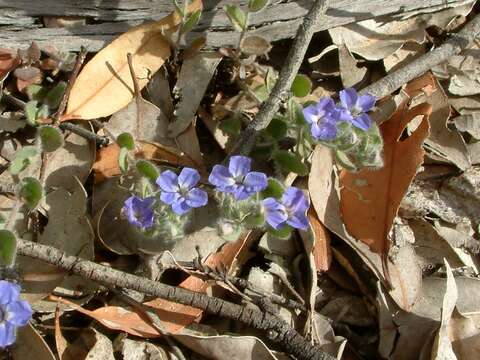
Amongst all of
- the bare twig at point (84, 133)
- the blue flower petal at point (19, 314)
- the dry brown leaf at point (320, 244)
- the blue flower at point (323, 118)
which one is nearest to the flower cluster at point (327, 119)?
the blue flower at point (323, 118)

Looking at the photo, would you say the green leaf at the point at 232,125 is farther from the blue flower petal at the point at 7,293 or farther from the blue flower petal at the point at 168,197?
the blue flower petal at the point at 7,293

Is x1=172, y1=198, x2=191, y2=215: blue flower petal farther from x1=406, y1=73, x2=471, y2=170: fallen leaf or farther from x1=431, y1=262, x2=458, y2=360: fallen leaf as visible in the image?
x1=406, y1=73, x2=471, y2=170: fallen leaf

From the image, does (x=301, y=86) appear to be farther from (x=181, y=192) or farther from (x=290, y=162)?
(x=181, y=192)

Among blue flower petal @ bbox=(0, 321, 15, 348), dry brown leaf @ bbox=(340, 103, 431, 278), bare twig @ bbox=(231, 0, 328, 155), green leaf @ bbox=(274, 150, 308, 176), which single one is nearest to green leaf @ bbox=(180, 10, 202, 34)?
bare twig @ bbox=(231, 0, 328, 155)

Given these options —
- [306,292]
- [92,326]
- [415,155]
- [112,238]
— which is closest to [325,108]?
[415,155]

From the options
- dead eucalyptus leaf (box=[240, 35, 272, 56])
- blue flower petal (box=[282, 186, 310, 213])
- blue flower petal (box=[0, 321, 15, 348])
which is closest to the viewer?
blue flower petal (box=[0, 321, 15, 348])
